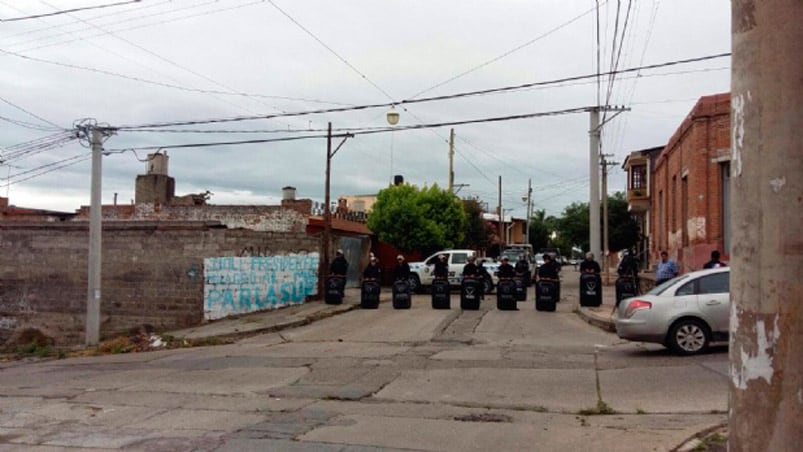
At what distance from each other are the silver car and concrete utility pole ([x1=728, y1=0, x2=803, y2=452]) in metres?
8.20

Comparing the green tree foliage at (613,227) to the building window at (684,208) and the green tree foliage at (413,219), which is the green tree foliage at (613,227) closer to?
the green tree foliage at (413,219)

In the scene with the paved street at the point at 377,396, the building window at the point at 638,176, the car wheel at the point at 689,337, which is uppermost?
the building window at the point at 638,176

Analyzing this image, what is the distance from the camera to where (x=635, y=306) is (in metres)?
12.5

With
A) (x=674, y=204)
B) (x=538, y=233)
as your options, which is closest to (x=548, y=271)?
(x=674, y=204)

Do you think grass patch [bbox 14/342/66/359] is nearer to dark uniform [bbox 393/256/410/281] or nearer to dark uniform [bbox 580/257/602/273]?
dark uniform [bbox 393/256/410/281]

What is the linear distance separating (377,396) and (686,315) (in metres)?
5.61

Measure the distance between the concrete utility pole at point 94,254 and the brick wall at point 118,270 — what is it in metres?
2.87

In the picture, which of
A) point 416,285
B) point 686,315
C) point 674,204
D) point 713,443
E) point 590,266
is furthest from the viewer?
point 416,285

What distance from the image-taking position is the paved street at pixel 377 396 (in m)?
7.44

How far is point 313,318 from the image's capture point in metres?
20.0

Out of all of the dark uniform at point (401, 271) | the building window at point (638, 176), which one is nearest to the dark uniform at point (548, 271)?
the dark uniform at point (401, 271)

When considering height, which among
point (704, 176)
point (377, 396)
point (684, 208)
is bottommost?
point (377, 396)

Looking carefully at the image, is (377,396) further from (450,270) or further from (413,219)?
(413,219)

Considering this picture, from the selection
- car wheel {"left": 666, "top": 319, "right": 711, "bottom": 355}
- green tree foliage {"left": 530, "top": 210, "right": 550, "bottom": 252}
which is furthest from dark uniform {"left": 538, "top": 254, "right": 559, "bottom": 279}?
green tree foliage {"left": 530, "top": 210, "right": 550, "bottom": 252}
